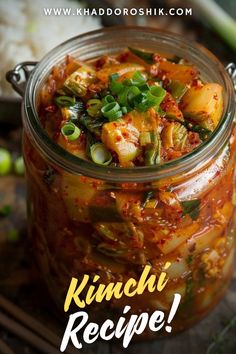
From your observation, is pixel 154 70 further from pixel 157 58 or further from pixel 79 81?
pixel 79 81

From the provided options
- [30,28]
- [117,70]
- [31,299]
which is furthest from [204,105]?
[30,28]

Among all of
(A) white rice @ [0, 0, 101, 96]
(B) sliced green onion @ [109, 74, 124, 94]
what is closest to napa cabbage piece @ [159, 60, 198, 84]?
(B) sliced green onion @ [109, 74, 124, 94]

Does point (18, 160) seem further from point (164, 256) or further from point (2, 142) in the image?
point (164, 256)

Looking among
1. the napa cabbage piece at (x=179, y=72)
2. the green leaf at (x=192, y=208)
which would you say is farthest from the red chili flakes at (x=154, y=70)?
the green leaf at (x=192, y=208)

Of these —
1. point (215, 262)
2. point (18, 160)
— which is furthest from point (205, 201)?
point (18, 160)

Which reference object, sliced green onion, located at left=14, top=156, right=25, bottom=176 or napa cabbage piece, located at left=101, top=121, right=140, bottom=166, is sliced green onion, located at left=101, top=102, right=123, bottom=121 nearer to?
napa cabbage piece, located at left=101, top=121, right=140, bottom=166

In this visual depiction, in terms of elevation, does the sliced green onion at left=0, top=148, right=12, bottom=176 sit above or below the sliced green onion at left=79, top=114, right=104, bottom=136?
below
